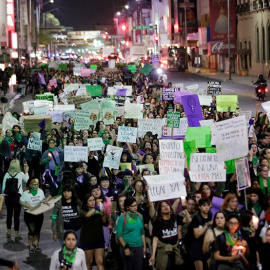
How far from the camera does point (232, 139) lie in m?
11.2

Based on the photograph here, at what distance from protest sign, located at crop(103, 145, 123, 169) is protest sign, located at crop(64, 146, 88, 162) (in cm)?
66

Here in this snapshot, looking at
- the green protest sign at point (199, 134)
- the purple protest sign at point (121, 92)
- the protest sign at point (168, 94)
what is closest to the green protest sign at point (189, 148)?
the green protest sign at point (199, 134)

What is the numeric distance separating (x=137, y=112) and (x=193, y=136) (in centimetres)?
669

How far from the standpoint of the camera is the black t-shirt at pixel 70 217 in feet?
36.0

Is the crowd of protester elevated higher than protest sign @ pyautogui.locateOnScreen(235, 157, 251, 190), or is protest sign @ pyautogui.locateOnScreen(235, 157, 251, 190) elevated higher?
protest sign @ pyautogui.locateOnScreen(235, 157, 251, 190)

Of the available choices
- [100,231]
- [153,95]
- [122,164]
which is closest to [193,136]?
[122,164]

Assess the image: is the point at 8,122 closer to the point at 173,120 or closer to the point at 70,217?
the point at 173,120

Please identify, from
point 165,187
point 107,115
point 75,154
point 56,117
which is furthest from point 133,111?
point 165,187

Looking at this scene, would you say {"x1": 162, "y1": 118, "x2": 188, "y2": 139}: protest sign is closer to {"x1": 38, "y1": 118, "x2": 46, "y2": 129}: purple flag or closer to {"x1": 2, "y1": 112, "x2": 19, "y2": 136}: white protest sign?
{"x1": 38, "y1": 118, "x2": 46, "y2": 129}: purple flag

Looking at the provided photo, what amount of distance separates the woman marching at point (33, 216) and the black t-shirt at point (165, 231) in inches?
128

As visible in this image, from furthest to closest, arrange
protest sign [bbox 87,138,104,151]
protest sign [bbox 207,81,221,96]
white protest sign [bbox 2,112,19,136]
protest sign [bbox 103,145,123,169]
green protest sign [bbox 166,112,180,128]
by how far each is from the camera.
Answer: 1. protest sign [bbox 207,81,221,96]
2. white protest sign [bbox 2,112,19,136]
3. green protest sign [bbox 166,112,180,128]
4. protest sign [bbox 87,138,104,151]
5. protest sign [bbox 103,145,123,169]

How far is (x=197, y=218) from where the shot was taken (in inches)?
376

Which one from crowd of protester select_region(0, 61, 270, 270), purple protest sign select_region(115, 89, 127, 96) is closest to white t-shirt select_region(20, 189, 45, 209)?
crowd of protester select_region(0, 61, 270, 270)

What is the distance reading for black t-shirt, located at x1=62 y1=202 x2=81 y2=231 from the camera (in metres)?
Result: 11.0
